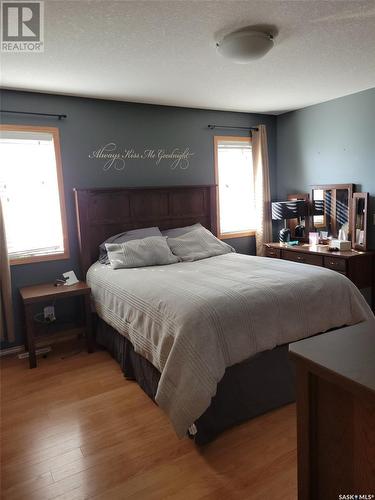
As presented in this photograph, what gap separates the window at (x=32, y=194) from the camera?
10.9 feet

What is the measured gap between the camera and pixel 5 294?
3205 millimetres

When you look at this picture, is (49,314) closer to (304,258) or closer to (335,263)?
(304,258)

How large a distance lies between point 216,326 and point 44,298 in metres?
1.73

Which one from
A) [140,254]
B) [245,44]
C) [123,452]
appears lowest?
[123,452]

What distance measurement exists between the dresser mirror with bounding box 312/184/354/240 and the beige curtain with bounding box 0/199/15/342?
349cm

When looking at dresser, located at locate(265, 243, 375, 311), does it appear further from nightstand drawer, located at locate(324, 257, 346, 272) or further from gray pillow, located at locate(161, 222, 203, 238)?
gray pillow, located at locate(161, 222, 203, 238)

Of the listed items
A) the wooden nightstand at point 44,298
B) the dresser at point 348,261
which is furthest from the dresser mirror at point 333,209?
the wooden nightstand at point 44,298

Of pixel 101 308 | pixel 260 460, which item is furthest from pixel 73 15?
Answer: pixel 260 460

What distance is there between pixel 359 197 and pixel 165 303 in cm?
271

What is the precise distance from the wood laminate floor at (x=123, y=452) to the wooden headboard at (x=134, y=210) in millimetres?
1449

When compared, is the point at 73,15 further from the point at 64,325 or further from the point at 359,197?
the point at 359,197

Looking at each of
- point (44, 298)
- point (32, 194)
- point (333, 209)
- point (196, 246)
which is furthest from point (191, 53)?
point (333, 209)

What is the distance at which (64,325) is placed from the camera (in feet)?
11.8

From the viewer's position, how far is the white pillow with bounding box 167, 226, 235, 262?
12.0 ft
